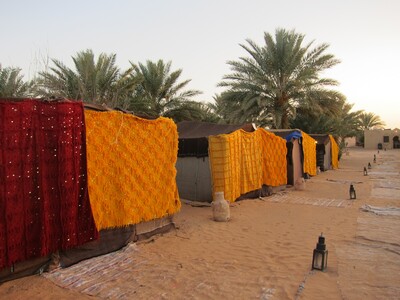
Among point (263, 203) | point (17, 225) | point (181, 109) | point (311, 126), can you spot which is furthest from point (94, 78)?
point (311, 126)

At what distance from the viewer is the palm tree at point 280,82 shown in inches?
656

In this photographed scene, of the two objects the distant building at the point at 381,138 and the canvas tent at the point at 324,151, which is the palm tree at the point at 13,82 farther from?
the distant building at the point at 381,138

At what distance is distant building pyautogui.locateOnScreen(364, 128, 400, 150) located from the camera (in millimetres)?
48531

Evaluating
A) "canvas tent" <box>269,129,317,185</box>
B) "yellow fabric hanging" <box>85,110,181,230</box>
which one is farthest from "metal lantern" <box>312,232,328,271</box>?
"canvas tent" <box>269,129,317,185</box>

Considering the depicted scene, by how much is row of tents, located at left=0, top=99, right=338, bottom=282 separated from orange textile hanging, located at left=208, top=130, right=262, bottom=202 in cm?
242

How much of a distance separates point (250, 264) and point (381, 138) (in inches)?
2014

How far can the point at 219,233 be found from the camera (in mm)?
6129

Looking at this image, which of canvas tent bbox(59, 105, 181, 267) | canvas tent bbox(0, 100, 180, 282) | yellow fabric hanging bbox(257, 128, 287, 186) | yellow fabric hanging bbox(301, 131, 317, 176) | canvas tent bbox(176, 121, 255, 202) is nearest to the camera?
canvas tent bbox(0, 100, 180, 282)

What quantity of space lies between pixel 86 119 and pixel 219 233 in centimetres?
313

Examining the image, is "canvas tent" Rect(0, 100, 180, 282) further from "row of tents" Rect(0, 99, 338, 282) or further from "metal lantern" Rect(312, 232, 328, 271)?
"metal lantern" Rect(312, 232, 328, 271)

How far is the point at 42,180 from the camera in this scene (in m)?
3.96

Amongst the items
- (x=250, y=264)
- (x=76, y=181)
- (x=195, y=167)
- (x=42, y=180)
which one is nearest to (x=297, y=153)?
(x=195, y=167)

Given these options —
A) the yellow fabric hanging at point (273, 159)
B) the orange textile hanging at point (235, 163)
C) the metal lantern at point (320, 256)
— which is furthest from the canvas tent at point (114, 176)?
the yellow fabric hanging at point (273, 159)

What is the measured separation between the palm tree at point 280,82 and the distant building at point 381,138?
35030 millimetres
